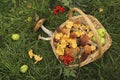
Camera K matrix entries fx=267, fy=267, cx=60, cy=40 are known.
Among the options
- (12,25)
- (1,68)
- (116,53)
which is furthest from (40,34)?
(116,53)

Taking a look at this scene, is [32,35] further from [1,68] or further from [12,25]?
[1,68]

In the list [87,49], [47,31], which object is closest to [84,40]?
[87,49]

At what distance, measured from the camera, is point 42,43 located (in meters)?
3.25

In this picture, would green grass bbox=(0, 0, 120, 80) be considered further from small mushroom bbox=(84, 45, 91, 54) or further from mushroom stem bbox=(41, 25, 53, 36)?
small mushroom bbox=(84, 45, 91, 54)

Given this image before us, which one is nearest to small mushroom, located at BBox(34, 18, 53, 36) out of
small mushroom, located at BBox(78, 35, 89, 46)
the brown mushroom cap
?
the brown mushroom cap

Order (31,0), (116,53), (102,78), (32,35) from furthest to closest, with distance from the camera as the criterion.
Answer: (31,0)
(32,35)
(116,53)
(102,78)

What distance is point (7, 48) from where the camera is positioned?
127 inches

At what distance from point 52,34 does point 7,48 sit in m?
0.57

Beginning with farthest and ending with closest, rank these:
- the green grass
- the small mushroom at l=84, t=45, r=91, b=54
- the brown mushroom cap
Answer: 1. the brown mushroom cap
2. the green grass
3. the small mushroom at l=84, t=45, r=91, b=54

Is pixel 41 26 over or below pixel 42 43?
over

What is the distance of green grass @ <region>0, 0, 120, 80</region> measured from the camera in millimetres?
2994

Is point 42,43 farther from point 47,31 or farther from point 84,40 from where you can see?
point 84,40

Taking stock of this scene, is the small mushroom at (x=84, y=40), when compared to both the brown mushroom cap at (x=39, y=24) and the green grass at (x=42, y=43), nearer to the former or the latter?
the green grass at (x=42, y=43)

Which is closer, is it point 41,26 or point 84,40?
point 84,40
